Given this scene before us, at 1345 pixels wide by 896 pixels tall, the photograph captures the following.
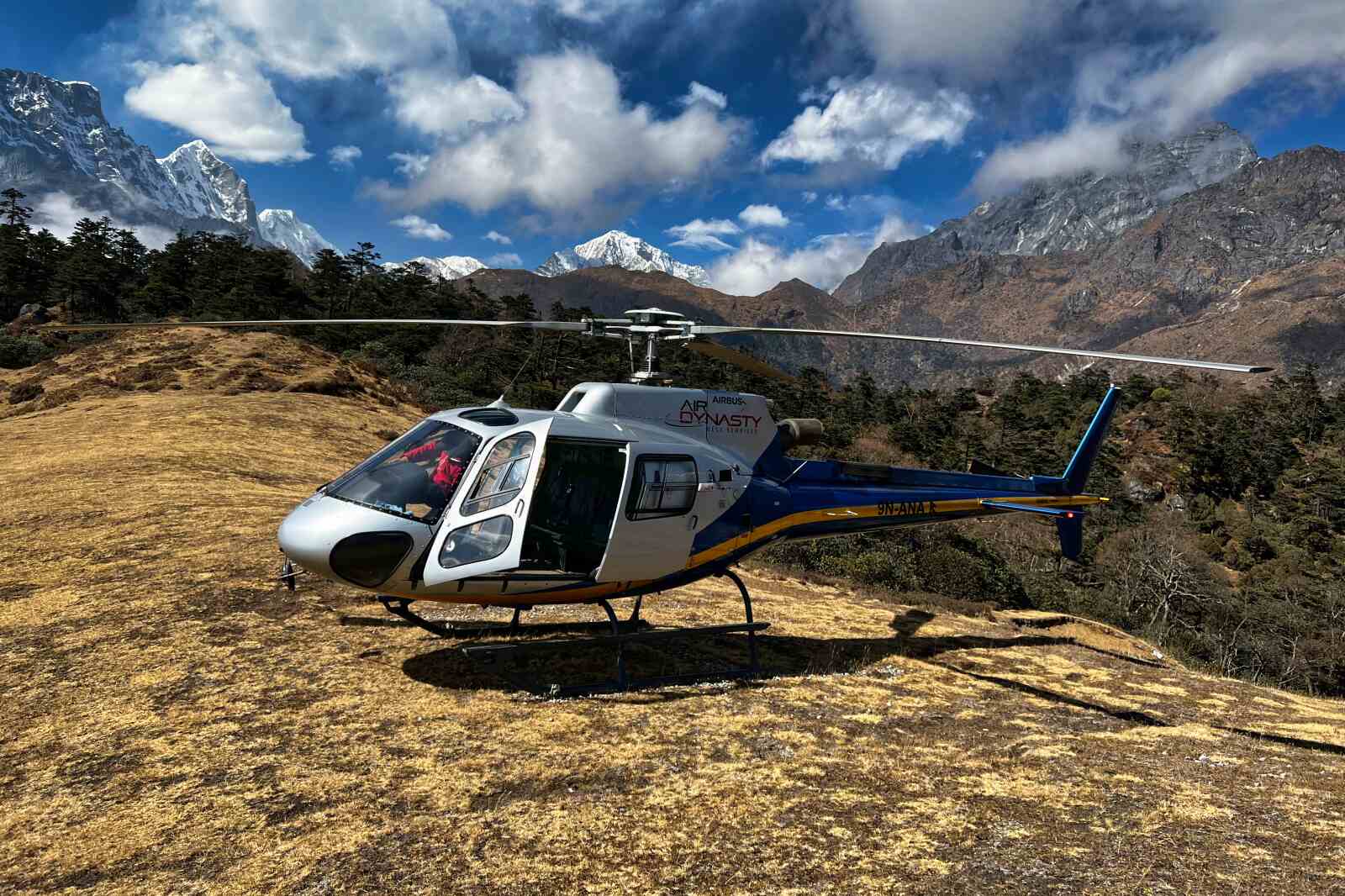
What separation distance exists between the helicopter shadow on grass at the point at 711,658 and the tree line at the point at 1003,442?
11.2 m

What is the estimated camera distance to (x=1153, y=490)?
74.0 meters

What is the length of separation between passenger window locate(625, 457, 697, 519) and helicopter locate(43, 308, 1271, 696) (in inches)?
0.7

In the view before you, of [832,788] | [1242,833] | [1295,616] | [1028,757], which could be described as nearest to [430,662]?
[832,788]

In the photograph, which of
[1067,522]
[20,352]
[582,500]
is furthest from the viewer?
[20,352]

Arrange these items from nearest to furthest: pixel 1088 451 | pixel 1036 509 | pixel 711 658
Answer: pixel 711 658 < pixel 1036 509 < pixel 1088 451

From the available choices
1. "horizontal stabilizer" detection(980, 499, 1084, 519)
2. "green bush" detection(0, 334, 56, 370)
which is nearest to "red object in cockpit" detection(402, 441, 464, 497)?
"horizontal stabilizer" detection(980, 499, 1084, 519)

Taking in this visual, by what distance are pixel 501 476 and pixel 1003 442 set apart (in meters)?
74.5

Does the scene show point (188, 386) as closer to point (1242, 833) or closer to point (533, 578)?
point (533, 578)

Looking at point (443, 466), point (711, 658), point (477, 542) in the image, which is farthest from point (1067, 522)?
point (443, 466)

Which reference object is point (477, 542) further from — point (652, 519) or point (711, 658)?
point (711, 658)

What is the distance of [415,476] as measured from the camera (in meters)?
6.80

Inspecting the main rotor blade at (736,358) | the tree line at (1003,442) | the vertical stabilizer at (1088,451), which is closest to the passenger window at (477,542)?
the main rotor blade at (736,358)

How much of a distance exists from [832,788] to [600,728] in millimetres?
2126

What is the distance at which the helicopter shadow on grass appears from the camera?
7.21m
